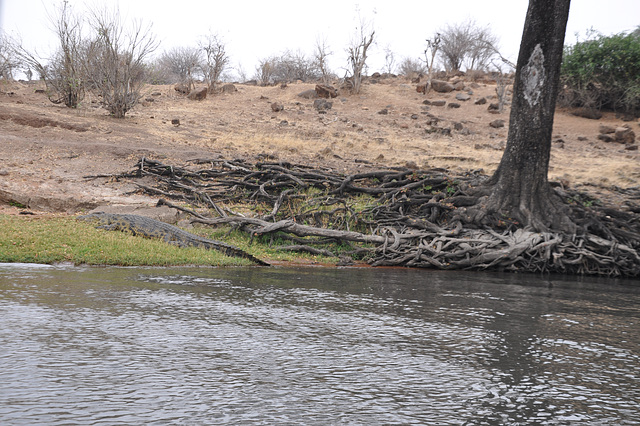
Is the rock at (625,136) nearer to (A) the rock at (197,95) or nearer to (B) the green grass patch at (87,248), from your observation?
(B) the green grass patch at (87,248)

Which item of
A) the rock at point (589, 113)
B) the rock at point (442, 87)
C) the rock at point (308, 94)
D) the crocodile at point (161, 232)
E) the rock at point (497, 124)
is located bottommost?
the crocodile at point (161, 232)

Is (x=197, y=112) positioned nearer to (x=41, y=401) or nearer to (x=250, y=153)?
(x=250, y=153)

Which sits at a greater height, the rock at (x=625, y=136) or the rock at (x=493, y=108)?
the rock at (x=493, y=108)

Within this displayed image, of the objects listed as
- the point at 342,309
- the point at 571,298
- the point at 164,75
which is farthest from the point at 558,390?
the point at 164,75

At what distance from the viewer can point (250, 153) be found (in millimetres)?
19406

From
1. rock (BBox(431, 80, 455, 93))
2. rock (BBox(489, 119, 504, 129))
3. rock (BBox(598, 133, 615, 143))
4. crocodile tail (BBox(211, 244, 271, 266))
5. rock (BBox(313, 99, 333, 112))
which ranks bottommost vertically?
crocodile tail (BBox(211, 244, 271, 266))

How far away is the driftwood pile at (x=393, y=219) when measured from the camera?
10.4 m

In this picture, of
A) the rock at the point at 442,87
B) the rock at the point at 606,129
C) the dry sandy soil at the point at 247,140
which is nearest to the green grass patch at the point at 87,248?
the dry sandy soil at the point at 247,140

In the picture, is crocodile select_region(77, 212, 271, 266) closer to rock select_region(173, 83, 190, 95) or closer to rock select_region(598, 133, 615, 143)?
rock select_region(598, 133, 615, 143)

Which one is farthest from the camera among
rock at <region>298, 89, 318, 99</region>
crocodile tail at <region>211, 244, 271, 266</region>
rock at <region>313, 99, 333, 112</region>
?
rock at <region>298, 89, 318, 99</region>

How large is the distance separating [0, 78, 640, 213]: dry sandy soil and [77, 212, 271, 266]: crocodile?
3390 mm

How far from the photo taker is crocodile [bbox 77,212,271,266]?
966cm

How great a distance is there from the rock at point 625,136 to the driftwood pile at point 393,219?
1328 centimetres

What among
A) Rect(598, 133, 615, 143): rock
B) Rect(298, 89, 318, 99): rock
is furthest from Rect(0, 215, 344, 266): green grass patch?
Rect(298, 89, 318, 99): rock
